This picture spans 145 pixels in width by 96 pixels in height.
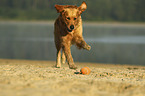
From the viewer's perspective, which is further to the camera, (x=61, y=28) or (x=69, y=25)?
(x=61, y=28)

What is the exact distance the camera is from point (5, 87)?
18.0 ft

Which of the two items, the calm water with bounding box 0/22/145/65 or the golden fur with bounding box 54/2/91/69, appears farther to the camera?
the calm water with bounding box 0/22/145/65

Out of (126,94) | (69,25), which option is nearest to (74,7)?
(69,25)

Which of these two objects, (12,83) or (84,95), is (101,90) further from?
(12,83)

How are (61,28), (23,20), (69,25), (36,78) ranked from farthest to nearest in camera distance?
(23,20) → (61,28) → (69,25) → (36,78)

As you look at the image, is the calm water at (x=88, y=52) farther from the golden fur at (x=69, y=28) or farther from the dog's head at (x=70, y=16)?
the dog's head at (x=70, y=16)

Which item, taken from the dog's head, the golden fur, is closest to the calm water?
the golden fur

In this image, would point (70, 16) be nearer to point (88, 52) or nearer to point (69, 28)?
point (69, 28)

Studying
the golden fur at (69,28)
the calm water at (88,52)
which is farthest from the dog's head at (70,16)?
the calm water at (88,52)

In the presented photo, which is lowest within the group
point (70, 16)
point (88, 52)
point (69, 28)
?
point (88, 52)

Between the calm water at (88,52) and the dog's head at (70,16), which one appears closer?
the dog's head at (70,16)

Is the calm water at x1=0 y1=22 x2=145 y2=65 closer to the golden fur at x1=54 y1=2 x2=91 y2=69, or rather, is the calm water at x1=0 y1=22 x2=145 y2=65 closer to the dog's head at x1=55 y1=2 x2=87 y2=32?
the golden fur at x1=54 y1=2 x2=91 y2=69

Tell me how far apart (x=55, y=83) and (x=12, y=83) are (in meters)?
0.98

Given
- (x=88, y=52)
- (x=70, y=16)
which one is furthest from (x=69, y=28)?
(x=88, y=52)
